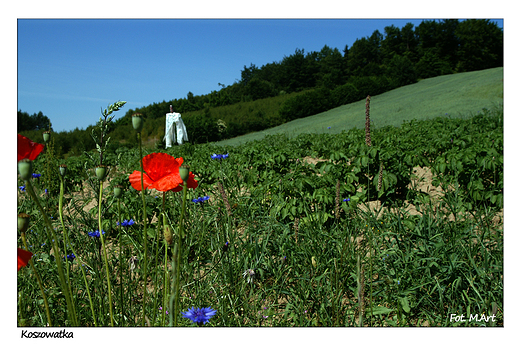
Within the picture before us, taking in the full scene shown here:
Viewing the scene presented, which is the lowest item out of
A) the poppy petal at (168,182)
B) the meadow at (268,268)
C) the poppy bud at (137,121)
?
the meadow at (268,268)

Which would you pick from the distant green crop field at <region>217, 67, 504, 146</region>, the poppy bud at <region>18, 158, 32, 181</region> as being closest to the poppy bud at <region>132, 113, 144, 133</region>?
the poppy bud at <region>18, 158, 32, 181</region>

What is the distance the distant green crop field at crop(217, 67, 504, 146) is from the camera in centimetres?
939

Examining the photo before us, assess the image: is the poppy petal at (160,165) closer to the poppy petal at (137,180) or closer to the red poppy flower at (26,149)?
the poppy petal at (137,180)

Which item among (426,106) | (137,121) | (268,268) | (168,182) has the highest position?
(426,106)

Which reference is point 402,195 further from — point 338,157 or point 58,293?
point 58,293

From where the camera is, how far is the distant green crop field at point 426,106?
9391 mm

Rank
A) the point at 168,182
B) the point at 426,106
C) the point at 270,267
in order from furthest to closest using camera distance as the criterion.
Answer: the point at 426,106 < the point at 270,267 < the point at 168,182

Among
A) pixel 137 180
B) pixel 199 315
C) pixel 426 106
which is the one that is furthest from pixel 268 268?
pixel 426 106

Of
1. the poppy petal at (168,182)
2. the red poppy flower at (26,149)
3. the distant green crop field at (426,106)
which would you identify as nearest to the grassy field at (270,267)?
the poppy petal at (168,182)

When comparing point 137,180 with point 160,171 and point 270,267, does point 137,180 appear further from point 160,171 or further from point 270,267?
point 270,267

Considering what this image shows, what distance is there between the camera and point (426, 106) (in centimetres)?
1218

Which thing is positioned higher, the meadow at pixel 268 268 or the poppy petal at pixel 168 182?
the poppy petal at pixel 168 182

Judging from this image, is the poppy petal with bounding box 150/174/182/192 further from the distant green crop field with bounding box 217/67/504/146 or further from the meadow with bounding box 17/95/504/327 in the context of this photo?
the distant green crop field with bounding box 217/67/504/146
